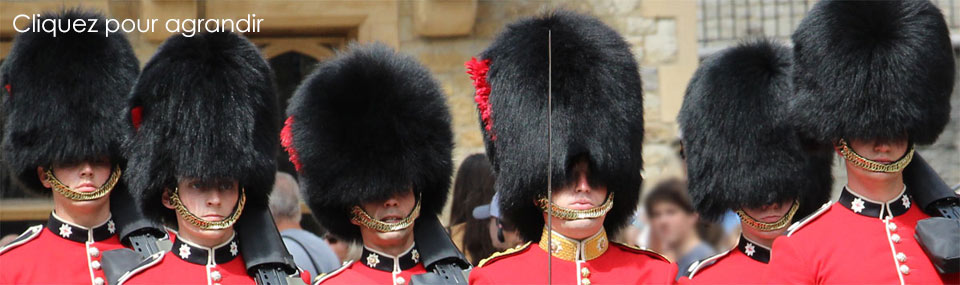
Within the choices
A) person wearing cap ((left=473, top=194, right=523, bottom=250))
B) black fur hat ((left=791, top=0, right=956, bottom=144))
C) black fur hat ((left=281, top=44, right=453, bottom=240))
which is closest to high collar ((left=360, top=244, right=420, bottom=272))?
black fur hat ((left=281, top=44, right=453, bottom=240))

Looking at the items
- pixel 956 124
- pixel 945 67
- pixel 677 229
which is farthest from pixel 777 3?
pixel 945 67

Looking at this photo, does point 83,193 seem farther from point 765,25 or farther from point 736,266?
point 765,25

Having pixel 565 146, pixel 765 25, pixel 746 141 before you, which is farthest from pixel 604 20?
pixel 565 146

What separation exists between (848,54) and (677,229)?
1831 mm

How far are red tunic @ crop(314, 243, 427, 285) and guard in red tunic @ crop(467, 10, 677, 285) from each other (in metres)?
0.33

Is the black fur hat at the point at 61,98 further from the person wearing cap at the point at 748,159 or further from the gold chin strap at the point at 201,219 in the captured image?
the person wearing cap at the point at 748,159

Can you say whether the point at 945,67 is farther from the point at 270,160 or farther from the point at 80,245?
the point at 80,245

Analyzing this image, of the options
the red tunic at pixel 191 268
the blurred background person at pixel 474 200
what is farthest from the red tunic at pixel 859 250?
the red tunic at pixel 191 268

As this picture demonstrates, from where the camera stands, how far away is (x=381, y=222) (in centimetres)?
428

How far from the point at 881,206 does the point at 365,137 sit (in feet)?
4.78

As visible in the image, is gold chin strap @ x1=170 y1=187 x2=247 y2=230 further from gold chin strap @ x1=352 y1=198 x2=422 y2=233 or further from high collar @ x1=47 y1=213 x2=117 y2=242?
high collar @ x1=47 y1=213 x2=117 y2=242

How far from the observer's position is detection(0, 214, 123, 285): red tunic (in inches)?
174

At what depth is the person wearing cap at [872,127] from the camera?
3.85m

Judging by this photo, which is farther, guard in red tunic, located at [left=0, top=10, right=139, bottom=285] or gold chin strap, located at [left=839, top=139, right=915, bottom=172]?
guard in red tunic, located at [left=0, top=10, right=139, bottom=285]
